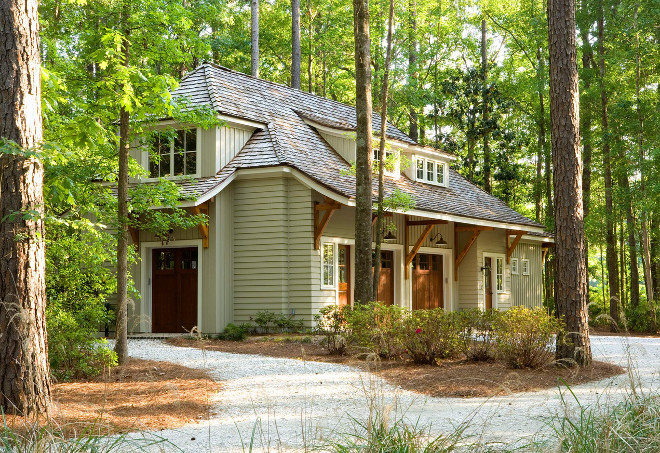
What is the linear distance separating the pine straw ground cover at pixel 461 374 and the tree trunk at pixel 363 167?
60.1 inches

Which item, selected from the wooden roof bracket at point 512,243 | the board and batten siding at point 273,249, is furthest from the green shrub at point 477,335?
the wooden roof bracket at point 512,243

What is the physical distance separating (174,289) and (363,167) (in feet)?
21.7

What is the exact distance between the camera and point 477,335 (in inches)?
449

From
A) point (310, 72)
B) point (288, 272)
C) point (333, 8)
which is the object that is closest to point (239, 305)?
point (288, 272)

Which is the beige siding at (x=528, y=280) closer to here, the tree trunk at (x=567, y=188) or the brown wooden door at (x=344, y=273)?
the brown wooden door at (x=344, y=273)

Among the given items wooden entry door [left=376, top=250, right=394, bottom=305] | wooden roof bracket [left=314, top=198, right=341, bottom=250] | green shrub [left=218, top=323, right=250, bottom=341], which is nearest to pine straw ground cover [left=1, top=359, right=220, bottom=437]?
green shrub [left=218, top=323, right=250, bottom=341]

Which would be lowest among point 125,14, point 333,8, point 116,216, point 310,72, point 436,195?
point 116,216

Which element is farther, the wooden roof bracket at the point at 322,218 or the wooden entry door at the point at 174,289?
the wooden entry door at the point at 174,289

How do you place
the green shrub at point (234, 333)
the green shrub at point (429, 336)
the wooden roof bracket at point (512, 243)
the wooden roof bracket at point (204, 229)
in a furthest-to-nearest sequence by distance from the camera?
the wooden roof bracket at point (512, 243) < the wooden roof bracket at point (204, 229) < the green shrub at point (234, 333) < the green shrub at point (429, 336)

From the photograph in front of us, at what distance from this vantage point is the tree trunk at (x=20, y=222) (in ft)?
20.8

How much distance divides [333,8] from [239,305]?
69.4ft

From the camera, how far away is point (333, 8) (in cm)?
3403

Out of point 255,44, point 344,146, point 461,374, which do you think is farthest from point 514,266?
point 461,374

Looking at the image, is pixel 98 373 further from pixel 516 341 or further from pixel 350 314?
pixel 516 341
